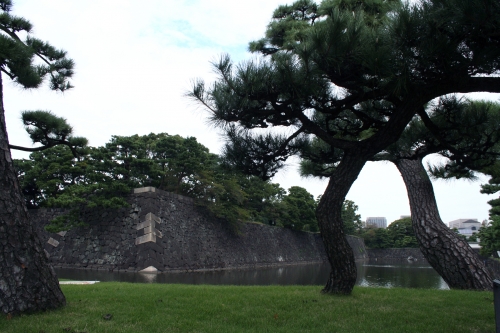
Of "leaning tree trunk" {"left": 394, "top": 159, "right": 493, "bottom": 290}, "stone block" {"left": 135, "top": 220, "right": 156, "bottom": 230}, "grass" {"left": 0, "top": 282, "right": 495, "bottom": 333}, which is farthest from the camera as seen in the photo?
"stone block" {"left": 135, "top": 220, "right": 156, "bottom": 230}

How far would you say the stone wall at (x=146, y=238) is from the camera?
1008cm

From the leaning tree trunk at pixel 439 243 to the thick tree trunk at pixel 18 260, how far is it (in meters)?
4.82

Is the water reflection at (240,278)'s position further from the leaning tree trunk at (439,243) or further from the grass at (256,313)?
the grass at (256,313)

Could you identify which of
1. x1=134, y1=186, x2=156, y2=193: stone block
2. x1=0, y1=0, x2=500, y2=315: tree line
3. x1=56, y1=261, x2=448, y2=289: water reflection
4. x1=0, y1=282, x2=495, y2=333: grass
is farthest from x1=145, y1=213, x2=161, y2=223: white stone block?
x1=0, y1=282, x2=495, y2=333: grass

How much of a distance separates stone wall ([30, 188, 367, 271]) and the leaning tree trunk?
644 centimetres

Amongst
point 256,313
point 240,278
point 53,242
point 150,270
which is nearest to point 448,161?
point 256,313

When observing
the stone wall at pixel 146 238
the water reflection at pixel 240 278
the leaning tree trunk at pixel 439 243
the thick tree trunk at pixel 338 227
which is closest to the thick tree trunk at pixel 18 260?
the thick tree trunk at pixel 338 227

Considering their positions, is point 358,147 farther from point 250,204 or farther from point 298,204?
point 298,204

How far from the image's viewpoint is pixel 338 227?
13.1ft

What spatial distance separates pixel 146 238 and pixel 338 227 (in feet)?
23.3

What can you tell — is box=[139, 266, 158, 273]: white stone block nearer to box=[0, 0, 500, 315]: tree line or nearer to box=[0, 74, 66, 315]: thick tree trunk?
box=[0, 0, 500, 315]: tree line

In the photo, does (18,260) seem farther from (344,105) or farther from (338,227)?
(344,105)

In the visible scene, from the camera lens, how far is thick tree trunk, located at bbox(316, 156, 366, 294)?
156 inches

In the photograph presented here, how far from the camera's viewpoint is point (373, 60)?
9.82 ft
